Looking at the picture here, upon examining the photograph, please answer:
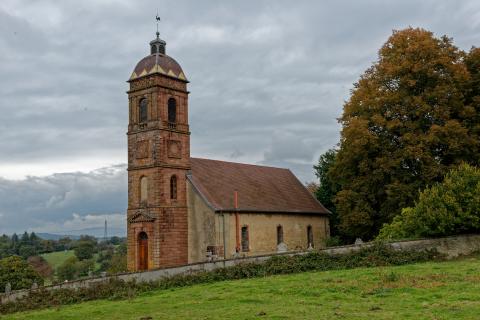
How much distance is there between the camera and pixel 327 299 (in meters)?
17.5

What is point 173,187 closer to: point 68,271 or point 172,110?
point 172,110

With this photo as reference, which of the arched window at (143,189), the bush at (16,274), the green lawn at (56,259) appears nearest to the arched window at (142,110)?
the arched window at (143,189)

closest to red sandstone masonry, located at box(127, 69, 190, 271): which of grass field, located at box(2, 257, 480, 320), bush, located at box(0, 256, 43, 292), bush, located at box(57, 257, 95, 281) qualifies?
grass field, located at box(2, 257, 480, 320)

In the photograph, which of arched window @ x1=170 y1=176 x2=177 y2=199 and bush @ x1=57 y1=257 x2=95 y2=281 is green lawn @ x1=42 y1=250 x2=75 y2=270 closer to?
bush @ x1=57 y1=257 x2=95 y2=281

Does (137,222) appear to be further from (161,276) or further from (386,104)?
(386,104)

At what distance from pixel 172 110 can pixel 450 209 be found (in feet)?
66.8

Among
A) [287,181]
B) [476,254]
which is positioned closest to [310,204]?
[287,181]

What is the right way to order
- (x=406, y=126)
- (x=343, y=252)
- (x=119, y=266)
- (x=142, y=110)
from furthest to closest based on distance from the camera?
(x=119, y=266) → (x=142, y=110) → (x=406, y=126) → (x=343, y=252)

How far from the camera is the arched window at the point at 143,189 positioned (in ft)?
124

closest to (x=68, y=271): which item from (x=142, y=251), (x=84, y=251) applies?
(x=84, y=251)

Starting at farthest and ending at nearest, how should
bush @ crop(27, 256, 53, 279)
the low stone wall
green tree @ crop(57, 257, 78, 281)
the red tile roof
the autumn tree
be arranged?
bush @ crop(27, 256, 53, 279)
green tree @ crop(57, 257, 78, 281)
the red tile roof
the autumn tree
the low stone wall

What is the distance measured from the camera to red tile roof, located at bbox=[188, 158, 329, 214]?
38737 millimetres

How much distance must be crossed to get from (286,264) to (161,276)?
20.8 feet

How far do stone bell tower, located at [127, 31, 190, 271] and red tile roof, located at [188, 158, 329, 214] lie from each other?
6.69 feet
